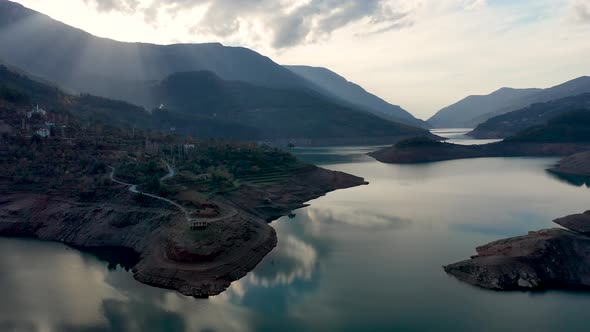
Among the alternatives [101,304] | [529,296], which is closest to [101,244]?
[101,304]

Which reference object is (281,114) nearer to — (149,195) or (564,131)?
(564,131)

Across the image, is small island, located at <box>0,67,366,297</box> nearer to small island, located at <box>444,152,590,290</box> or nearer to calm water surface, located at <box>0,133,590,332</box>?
calm water surface, located at <box>0,133,590,332</box>

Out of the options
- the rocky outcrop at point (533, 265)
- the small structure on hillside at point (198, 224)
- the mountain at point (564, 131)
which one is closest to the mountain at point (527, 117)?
the mountain at point (564, 131)

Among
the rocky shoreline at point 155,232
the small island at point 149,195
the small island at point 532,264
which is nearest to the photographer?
the small island at point 532,264

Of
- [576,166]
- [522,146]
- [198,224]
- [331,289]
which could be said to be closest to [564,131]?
[522,146]

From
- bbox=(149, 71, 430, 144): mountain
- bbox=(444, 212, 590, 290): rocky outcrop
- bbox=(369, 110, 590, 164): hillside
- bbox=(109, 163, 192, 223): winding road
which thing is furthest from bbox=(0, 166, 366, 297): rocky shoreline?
bbox=(149, 71, 430, 144): mountain

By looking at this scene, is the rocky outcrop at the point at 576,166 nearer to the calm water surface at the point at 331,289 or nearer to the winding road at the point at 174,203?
the calm water surface at the point at 331,289
